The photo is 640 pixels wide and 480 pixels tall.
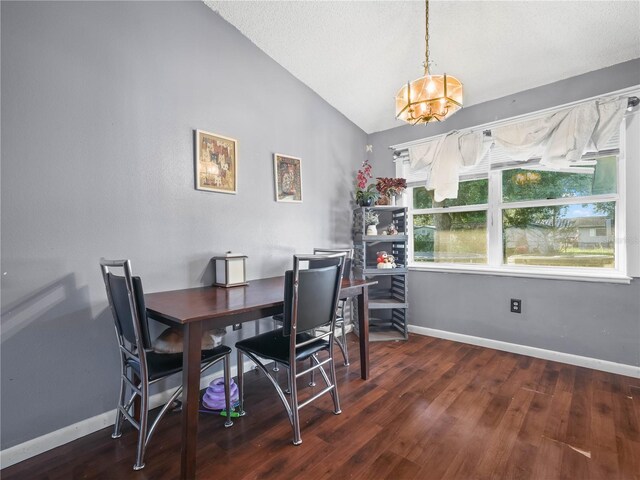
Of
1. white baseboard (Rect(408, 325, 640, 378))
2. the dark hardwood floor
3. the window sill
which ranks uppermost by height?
the window sill

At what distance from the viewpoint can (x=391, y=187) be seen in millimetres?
3223

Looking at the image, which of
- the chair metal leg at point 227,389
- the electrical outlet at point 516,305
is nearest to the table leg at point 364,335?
the chair metal leg at point 227,389

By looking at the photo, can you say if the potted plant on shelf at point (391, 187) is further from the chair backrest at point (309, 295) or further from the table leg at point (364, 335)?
the chair backrest at point (309, 295)

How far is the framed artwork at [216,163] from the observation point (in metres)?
2.12

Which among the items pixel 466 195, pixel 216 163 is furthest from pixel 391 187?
pixel 216 163

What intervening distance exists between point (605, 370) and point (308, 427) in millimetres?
2380

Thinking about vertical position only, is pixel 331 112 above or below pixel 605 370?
above

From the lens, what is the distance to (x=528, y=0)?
1921mm

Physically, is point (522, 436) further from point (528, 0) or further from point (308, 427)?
point (528, 0)

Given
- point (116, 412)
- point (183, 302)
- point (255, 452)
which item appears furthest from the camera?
point (116, 412)

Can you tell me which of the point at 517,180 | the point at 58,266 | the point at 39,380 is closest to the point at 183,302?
the point at 58,266

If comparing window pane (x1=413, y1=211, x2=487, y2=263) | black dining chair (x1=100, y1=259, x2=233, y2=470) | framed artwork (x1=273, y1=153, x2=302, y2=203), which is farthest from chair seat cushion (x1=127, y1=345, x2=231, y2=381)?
window pane (x1=413, y1=211, x2=487, y2=263)

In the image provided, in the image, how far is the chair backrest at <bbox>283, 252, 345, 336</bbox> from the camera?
1506mm

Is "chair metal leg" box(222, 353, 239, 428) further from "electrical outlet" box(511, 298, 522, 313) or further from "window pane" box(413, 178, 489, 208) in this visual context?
"window pane" box(413, 178, 489, 208)
